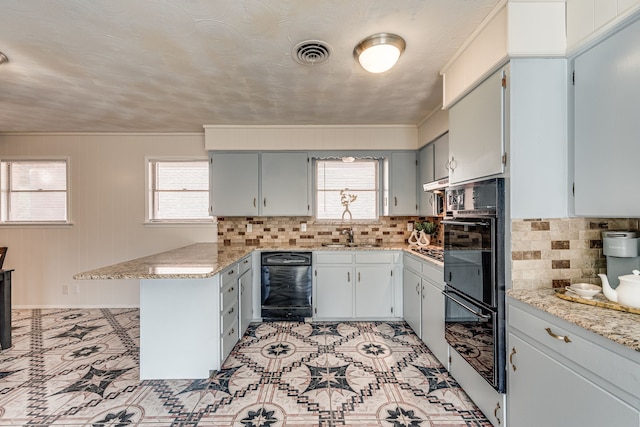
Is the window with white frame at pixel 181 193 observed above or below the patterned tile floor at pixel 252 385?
above

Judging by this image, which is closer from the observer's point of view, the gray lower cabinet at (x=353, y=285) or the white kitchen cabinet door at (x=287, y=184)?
the gray lower cabinet at (x=353, y=285)

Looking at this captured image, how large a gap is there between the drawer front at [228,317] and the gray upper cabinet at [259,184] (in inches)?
54.7

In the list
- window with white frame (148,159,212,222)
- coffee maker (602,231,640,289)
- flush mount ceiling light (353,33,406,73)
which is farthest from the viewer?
window with white frame (148,159,212,222)

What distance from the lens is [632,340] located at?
98 centimetres

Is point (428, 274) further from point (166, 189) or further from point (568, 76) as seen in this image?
point (166, 189)

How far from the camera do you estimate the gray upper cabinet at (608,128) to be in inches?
Result: 50.0

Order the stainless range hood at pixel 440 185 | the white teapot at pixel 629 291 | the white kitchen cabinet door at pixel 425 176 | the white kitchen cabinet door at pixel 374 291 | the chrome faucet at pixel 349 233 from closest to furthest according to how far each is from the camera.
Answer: the white teapot at pixel 629 291, the stainless range hood at pixel 440 185, the white kitchen cabinet door at pixel 425 176, the white kitchen cabinet door at pixel 374 291, the chrome faucet at pixel 349 233

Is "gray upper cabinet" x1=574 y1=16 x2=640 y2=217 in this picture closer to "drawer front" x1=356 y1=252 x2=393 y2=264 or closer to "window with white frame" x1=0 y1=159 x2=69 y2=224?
"drawer front" x1=356 y1=252 x2=393 y2=264

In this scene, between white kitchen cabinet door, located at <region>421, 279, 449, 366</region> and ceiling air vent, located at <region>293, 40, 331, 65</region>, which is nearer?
ceiling air vent, located at <region>293, 40, 331, 65</region>

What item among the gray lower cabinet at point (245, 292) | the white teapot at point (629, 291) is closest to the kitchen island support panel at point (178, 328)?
the gray lower cabinet at point (245, 292)

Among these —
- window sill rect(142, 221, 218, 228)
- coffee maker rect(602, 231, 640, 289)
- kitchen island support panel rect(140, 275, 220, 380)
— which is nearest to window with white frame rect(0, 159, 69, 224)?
window sill rect(142, 221, 218, 228)

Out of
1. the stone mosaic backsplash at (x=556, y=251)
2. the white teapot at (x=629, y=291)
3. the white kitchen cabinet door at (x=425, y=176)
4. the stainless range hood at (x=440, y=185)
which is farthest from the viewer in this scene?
the white kitchen cabinet door at (x=425, y=176)

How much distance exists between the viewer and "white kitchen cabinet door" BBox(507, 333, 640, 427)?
3.48 ft

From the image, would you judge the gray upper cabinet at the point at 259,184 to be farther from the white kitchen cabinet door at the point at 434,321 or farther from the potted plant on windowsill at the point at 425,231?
the white kitchen cabinet door at the point at 434,321
